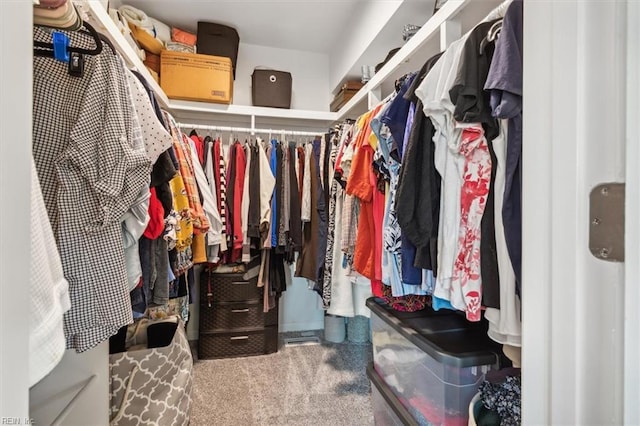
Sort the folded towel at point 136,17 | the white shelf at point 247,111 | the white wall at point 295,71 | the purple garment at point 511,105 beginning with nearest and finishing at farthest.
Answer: the purple garment at point 511,105
the folded towel at point 136,17
the white shelf at point 247,111
the white wall at point 295,71

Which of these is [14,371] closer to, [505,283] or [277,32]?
[505,283]

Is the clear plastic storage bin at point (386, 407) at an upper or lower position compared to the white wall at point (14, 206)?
lower

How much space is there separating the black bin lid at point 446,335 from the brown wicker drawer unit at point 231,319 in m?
1.18

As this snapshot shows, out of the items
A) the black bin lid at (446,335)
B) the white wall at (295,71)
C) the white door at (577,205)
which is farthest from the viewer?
the white wall at (295,71)

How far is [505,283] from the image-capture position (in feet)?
2.14

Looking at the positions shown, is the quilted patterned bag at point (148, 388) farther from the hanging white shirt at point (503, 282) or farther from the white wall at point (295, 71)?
the white wall at point (295, 71)

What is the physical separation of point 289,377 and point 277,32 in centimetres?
253

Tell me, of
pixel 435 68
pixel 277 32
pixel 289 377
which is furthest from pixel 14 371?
pixel 277 32

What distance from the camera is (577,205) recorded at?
1.13 feet

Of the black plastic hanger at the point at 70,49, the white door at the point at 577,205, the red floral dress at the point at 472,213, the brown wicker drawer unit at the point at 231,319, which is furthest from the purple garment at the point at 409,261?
the brown wicker drawer unit at the point at 231,319

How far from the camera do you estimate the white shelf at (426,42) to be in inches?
39.4

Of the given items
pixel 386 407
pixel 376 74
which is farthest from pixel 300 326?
pixel 376 74
